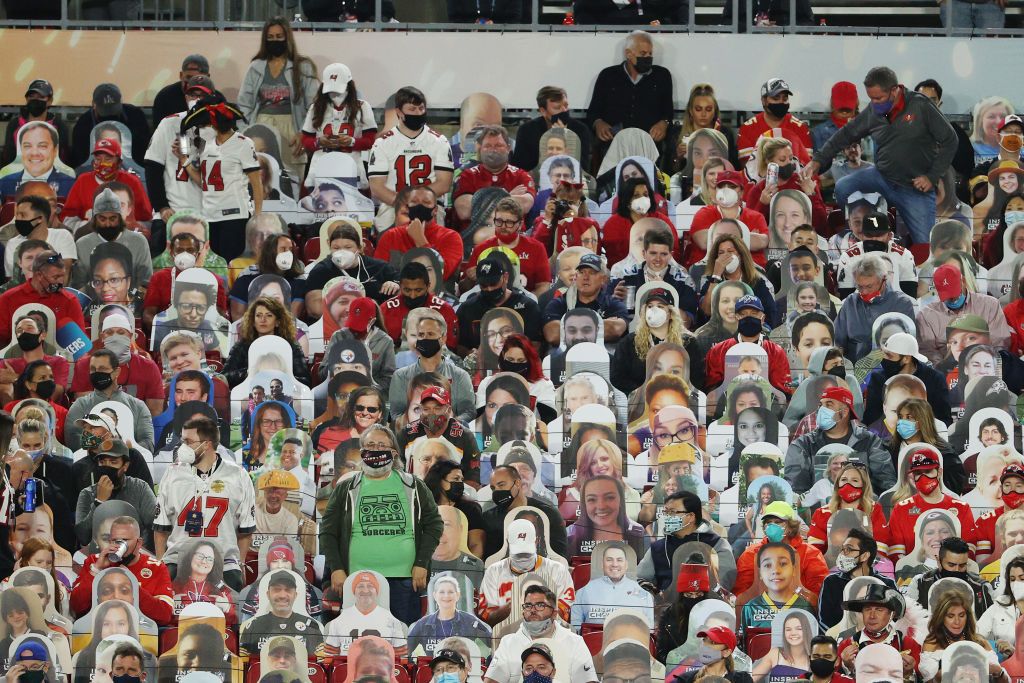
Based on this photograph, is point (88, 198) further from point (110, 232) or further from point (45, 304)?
point (45, 304)

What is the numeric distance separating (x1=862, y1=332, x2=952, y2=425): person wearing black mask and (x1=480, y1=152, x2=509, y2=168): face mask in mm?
3228

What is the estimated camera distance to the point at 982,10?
1941cm

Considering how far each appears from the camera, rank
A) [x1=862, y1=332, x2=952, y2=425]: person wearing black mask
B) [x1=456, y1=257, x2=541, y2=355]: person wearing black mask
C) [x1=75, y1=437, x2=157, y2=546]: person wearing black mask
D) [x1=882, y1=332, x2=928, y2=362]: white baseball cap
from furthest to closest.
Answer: [x1=456, y1=257, x2=541, y2=355]: person wearing black mask < [x1=882, y1=332, x2=928, y2=362]: white baseball cap < [x1=862, y1=332, x2=952, y2=425]: person wearing black mask < [x1=75, y1=437, x2=157, y2=546]: person wearing black mask

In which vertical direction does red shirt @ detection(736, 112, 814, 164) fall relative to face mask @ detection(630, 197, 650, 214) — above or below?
above

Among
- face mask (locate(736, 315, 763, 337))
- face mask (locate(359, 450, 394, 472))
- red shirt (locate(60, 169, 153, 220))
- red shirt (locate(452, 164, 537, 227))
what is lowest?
face mask (locate(359, 450, 394, 472))

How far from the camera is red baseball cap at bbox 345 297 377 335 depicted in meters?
15.1

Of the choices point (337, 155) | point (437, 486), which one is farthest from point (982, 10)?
point (437, 486)

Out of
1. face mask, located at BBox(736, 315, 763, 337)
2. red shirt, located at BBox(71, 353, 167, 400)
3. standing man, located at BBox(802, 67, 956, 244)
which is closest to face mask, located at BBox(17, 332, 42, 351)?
red shirt, located at BBox(71, 353, 167, 400)

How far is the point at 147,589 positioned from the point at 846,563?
11.5 ft

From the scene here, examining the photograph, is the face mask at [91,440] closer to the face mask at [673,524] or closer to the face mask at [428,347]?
the face mask at [428,347]

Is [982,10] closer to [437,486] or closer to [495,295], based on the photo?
[495,295]

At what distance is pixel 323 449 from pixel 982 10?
7.38m

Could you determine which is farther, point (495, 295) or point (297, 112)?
point (297, 112)

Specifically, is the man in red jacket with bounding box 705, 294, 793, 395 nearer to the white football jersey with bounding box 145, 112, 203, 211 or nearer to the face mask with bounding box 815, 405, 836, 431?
the face mask with bounding box 815, 405, 836, 431
